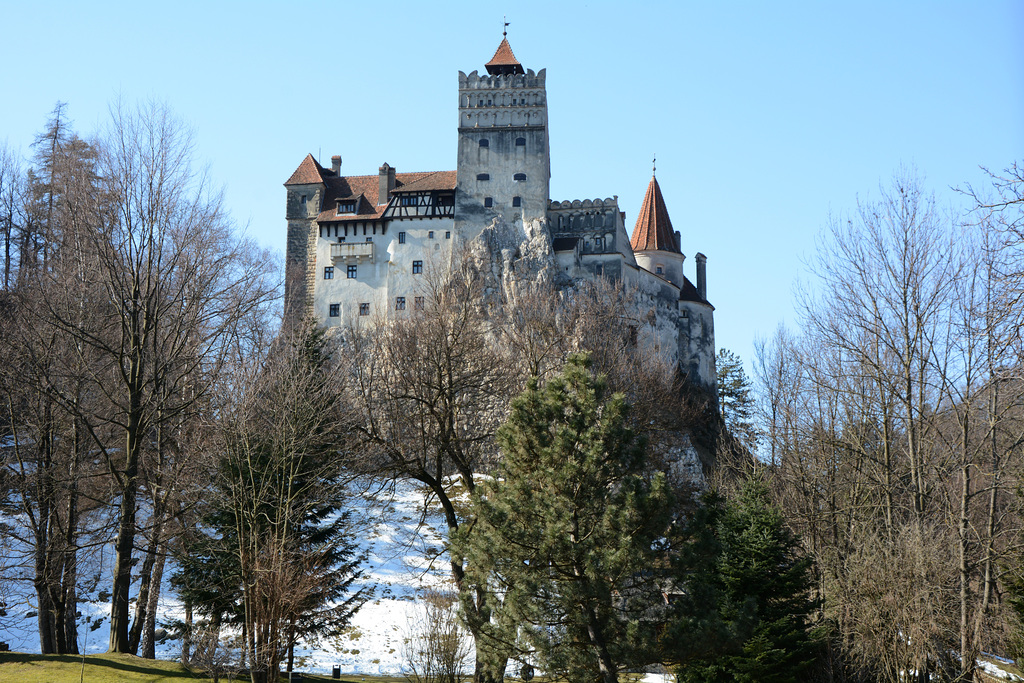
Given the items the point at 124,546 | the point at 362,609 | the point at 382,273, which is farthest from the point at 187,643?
the point at 382,273

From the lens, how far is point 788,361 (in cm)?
3656

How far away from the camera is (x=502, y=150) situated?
192 ft

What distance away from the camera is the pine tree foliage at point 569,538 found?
535 inches

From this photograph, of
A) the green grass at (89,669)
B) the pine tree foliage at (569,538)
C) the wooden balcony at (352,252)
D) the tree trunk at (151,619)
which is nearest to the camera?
the pine tree foliage at (569,538)

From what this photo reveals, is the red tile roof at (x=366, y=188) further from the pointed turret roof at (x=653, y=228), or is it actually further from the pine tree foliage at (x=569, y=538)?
the pine tree foliage at (x=569, y=538)

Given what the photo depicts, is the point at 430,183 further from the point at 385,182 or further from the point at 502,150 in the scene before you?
the point at 502,150

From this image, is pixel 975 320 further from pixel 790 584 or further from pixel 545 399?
pixel 545 399

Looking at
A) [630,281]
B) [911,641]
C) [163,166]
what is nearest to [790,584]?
[911,641]

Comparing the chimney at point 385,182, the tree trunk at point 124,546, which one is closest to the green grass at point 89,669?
the tree trunk at point 124,546

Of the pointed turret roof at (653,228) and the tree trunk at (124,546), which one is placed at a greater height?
the pointed turret roof at (653,228)

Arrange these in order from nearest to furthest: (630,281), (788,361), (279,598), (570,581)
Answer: (570,581) < (279,598) < (788,361) < (630,281)

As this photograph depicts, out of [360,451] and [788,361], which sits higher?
[788,361]

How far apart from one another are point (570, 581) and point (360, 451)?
8938 mm

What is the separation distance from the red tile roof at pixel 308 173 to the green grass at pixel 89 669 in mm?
47820
